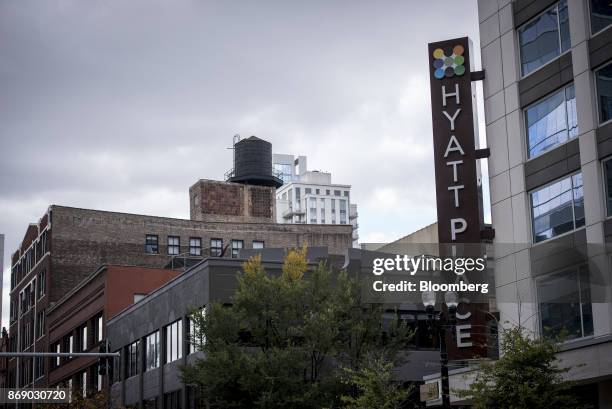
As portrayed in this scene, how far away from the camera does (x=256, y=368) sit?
4219cm

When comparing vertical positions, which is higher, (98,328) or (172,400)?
(98,328)

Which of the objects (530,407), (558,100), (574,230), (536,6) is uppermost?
(536,6)

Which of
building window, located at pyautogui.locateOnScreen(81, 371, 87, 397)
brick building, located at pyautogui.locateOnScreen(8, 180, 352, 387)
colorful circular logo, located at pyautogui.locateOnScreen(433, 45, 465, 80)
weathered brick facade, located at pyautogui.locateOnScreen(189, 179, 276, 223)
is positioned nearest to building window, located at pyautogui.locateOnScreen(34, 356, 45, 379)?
brick building, located at pyautogui.locateOnScreen(8, 180, 352, 387)

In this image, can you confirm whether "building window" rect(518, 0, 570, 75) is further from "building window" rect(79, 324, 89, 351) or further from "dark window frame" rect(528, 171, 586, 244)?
"building window" rect(79, 324, 89, 351)

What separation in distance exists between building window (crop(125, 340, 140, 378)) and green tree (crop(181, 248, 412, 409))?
1785 centimetres

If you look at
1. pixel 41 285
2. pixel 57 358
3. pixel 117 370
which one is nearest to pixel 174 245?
pixel 41 285

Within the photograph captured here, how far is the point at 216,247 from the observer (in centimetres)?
9269

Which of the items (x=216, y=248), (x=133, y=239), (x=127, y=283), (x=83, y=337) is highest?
(x=133, y=239)

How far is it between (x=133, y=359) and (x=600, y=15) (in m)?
38.2

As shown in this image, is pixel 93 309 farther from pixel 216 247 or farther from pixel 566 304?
pixel 566 304

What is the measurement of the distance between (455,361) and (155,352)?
82.7ft

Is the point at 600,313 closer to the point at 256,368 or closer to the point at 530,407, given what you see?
the point at 530,407

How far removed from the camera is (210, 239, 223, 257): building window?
9219 centimetres

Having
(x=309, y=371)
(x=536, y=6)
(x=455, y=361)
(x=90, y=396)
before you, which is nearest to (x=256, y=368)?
(x=309, y=371)
